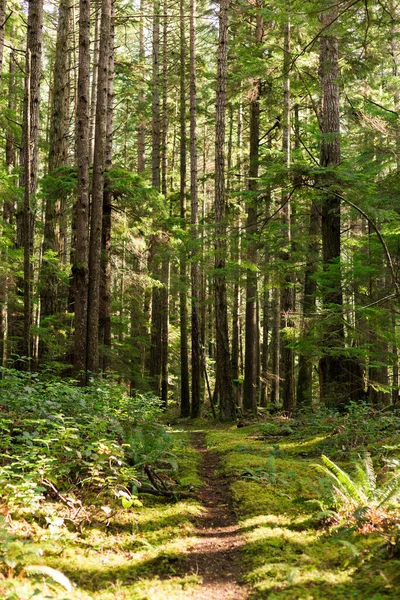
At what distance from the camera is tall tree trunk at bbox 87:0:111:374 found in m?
11.5

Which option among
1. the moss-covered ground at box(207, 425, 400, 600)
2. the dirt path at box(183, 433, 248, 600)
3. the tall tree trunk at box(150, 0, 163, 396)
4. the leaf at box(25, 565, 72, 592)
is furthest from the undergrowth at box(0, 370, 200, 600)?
the tall tree trunk at box(150, 0, 163, 396)

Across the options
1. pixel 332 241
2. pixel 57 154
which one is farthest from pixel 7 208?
pixel 332 241

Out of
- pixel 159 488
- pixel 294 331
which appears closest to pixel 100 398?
pixel 159 488

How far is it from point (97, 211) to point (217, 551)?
9.61 m

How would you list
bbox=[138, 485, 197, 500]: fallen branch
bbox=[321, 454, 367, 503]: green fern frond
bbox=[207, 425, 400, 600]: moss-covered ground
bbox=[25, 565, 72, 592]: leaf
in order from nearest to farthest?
bbox=[25, 565, 72, 592]: leaf → bbox=[207, 425, 400, 600]: moss-covered ground → bbox=[321, 454, 367, 503]: green fern frond → bbox=[138, 485, 197, 500]: fallen branch

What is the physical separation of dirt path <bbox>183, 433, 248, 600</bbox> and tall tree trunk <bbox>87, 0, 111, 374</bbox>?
650cm

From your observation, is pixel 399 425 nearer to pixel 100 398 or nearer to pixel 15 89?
pixel 100 398

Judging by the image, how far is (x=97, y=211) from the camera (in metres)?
12.0

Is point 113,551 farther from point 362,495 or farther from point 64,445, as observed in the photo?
point 362,495

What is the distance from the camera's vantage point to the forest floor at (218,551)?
3043mm

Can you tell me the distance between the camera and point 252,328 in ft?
56.6

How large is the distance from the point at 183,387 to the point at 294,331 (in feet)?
32.4

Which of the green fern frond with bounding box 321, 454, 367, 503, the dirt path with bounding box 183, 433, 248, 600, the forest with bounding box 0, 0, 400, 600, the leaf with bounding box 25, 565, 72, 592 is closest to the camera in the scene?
the leaf with bounding box 25, 565, 72, 592

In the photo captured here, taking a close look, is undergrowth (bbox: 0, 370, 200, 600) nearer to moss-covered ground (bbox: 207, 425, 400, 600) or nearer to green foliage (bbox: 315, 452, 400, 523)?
moss-covered ground (bbox: 207, 425, 400, 600)
